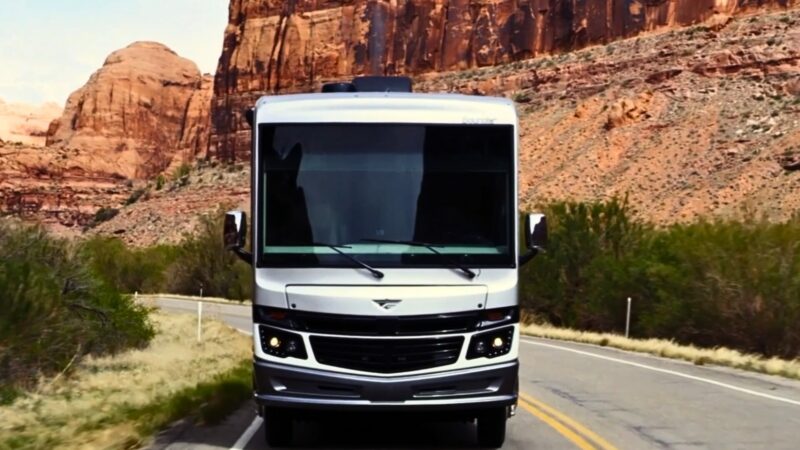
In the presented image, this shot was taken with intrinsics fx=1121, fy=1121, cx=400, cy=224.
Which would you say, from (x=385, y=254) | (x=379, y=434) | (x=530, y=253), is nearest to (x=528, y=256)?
(x=530, y=253)

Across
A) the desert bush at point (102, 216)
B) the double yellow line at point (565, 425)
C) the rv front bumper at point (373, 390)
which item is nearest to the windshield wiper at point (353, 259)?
the rv front bumper at point (373, 390)

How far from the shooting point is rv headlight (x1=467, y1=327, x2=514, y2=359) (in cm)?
959

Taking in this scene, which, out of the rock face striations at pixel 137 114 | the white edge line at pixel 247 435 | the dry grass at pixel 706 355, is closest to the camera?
the white edge line at pixel 247 435

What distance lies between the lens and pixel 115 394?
15.9 m

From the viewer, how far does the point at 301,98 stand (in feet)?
33.7

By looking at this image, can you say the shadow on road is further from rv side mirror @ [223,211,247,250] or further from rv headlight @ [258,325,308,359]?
rv side mirror @ [223,211,247,250]

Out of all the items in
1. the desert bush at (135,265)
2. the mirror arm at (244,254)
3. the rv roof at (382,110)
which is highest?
the rv roof at (382,110)

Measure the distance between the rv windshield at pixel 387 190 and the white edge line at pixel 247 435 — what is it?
6.13 feet

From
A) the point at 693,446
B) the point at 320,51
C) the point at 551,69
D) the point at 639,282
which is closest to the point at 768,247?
the point at 639,282

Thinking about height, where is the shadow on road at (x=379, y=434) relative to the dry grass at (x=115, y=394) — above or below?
above

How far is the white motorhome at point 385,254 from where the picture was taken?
9.46m

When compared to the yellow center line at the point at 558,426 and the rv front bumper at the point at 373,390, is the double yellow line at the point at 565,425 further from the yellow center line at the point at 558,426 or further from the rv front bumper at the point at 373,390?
the rv front bumper at the point at 373,390

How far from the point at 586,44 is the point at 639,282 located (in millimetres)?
72309

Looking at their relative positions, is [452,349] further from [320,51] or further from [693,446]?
[320,51]
